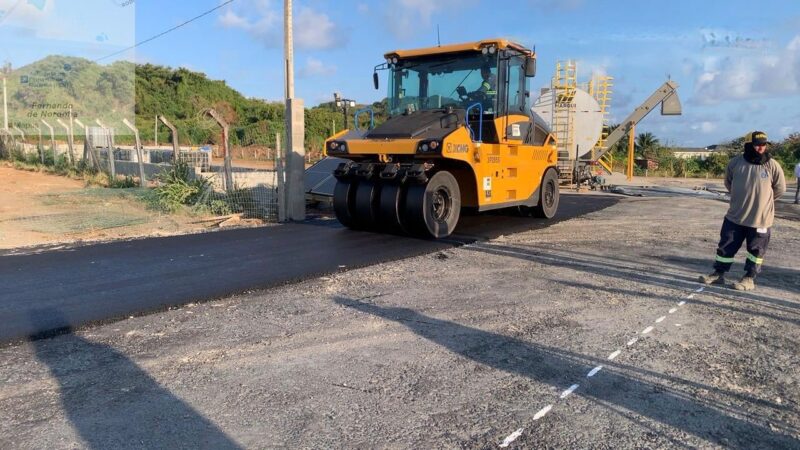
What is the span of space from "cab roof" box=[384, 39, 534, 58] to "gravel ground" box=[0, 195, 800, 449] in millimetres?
4660

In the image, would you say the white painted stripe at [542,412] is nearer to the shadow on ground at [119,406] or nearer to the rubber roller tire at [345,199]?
the shadow on ground at [119,406]

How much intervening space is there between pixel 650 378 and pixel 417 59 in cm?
747

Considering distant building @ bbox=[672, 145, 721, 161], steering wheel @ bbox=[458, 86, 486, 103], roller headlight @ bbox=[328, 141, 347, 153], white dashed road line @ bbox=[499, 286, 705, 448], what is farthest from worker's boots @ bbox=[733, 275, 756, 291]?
distant building @ bbox=[672, 145, 721, 161]

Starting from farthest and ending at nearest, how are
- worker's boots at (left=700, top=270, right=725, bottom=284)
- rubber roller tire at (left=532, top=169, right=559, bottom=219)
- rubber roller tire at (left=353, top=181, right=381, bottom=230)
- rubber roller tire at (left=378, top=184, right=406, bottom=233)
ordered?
rubber roller tire at (left=532, top=169, right=559, bottom=219) < rubber roller tire at (left=353, top=181, right=381, bottom=230) < rubber roller tire at (left=378, top=184, right=406, bottom=233) < worker's boots at (left=700, top=270, right=725, bottom=284)

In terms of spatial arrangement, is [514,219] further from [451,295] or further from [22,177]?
[22,177]

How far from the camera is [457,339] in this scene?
164 inches

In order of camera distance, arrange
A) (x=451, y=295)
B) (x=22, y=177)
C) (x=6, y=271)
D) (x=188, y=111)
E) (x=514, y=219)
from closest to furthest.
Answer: (x=451, y=295)
(x=6, y=271)
(x=514, y=219)
(x=22, y=177)
(x=188, y=111)

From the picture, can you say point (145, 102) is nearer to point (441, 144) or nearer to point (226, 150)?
point (226, 150)

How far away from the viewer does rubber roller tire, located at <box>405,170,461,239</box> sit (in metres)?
8.39

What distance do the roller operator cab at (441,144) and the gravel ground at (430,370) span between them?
8.94 feet

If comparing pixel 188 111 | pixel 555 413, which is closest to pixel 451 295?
pixel 555 413

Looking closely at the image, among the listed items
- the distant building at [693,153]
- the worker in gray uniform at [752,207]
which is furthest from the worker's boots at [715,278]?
the distant building at [693,153]

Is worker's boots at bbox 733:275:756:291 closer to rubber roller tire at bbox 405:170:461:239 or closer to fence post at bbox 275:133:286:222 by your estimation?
rubber roller tire at bbox 405:170:461:239

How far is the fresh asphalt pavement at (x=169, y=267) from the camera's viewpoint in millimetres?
4891
